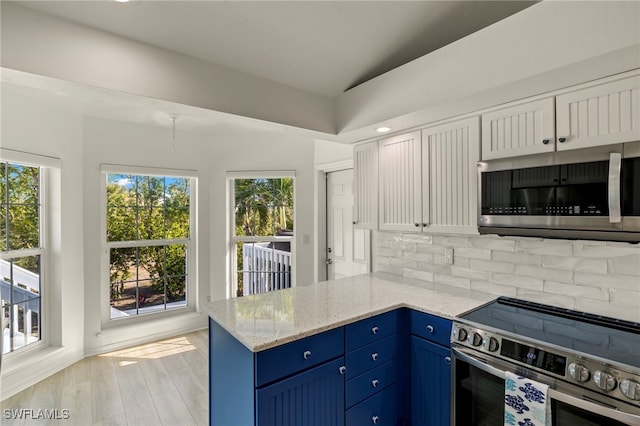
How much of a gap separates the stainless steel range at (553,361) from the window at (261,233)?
270 centimetres

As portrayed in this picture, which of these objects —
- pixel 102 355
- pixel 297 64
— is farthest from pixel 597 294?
pixel 102 355

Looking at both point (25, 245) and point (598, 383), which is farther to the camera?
point (25, 245)

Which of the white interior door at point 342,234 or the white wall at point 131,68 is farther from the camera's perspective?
the white interior door at point 342,234

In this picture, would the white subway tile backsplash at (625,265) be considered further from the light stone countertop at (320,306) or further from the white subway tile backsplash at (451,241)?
the white subway tile backsplash at (451,241)

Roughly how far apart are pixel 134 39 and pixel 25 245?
2.45m

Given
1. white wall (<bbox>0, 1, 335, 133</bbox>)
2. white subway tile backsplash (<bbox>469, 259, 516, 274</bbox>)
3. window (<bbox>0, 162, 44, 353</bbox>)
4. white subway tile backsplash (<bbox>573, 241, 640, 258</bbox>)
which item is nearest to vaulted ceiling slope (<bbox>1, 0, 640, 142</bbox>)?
white wall (<bbox>0, 1, 335, 133</bbox>)

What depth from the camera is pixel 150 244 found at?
382 cm

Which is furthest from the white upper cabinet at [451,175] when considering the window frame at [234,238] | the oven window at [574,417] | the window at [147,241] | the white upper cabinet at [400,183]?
the window at [147,241]

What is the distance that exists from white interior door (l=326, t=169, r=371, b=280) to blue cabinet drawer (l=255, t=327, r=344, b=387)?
1.63 metres

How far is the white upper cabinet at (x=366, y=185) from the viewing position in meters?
2.65

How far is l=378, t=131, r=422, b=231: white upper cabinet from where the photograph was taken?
2.33 metres

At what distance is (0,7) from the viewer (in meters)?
1.41

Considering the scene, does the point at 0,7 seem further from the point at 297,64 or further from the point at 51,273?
the point at 51,273

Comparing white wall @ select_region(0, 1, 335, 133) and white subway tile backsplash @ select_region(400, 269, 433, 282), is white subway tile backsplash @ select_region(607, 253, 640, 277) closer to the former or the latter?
white subway tile backsplash @ select_region(400, 269, 433, 282)
